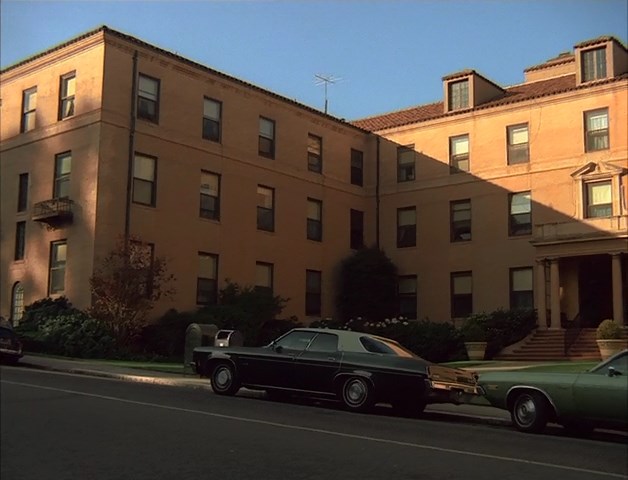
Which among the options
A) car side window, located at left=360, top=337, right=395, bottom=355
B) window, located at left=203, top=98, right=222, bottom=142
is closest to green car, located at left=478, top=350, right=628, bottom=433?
car side window, located at left=360, top=337, right=395, bottom=355

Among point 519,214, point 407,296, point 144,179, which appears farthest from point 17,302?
point 519,214

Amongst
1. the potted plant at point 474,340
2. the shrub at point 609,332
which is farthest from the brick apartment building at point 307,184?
the potted plant at point 474,340

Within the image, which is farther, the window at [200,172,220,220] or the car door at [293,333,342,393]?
the window at [200,172,220,220]

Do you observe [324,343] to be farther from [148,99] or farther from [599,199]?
[599,199]

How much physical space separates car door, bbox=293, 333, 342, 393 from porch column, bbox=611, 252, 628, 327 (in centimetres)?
1777

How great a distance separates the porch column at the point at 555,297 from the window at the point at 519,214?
2974 mm

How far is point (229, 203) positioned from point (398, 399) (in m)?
18.7

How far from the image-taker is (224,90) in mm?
30672

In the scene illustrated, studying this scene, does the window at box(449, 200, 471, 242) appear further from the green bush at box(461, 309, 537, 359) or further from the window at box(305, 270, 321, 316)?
the window at box(305, 270, 321, 316)

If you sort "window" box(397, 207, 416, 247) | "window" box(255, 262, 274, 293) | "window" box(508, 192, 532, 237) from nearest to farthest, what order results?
"window" box(255, 262, 274, 293) < "window" box(508, 192, 532, 237) < "window" box(397, 207, 416, 247)

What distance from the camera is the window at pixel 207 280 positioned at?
28734mm

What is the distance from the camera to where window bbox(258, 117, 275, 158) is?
32.1 meters

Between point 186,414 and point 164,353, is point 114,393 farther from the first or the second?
point 164,353

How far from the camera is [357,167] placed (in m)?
37.2
